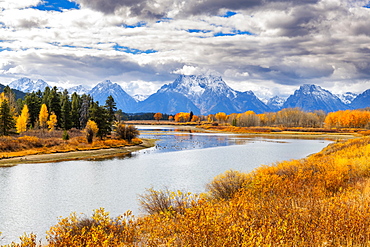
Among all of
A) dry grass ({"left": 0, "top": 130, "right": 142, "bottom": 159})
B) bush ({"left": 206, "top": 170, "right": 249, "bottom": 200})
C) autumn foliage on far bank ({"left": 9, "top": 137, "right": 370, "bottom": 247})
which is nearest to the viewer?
autumn foliage on far bank ({"left": 9, "top": 137, "right": 370, "bottom": 247})

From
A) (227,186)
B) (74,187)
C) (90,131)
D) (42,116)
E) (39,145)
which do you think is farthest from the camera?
(42,116)

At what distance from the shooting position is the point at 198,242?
826 cm

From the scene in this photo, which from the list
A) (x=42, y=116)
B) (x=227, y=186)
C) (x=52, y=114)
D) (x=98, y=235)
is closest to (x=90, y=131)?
(x=42, y=116)

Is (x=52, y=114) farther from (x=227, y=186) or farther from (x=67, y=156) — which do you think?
(x=227, y=186)

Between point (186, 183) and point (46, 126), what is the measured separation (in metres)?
76.4

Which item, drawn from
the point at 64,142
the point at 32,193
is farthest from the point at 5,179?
the point at 64,142

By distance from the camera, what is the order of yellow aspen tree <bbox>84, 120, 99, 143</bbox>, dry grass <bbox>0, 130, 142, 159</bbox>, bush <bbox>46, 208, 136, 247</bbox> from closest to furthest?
bush <bbox>46, 208, 136, 247</bbox>, dry grass <bbox>0, 130, 142, 159</bbox>, yellow aspen tree <bbox>84, 120, 99, 143</bbox>

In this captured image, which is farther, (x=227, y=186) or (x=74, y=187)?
(x=74, y=187)

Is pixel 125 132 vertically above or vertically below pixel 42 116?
below

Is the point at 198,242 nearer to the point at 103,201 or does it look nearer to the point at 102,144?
the point at 103,201

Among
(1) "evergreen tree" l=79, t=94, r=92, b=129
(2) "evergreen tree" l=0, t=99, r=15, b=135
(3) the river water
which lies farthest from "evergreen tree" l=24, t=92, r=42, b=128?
(3) the river water

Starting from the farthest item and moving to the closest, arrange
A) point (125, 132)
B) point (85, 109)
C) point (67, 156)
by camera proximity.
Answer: point (85, 109), point (125, 132), point (67, 156)

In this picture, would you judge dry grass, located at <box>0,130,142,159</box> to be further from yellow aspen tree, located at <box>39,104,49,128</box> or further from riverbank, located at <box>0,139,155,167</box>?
yellow aspen tree, located at <box>39,104,49,128</box>

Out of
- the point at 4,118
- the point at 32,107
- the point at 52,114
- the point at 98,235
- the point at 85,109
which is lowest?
the point at 98,235
